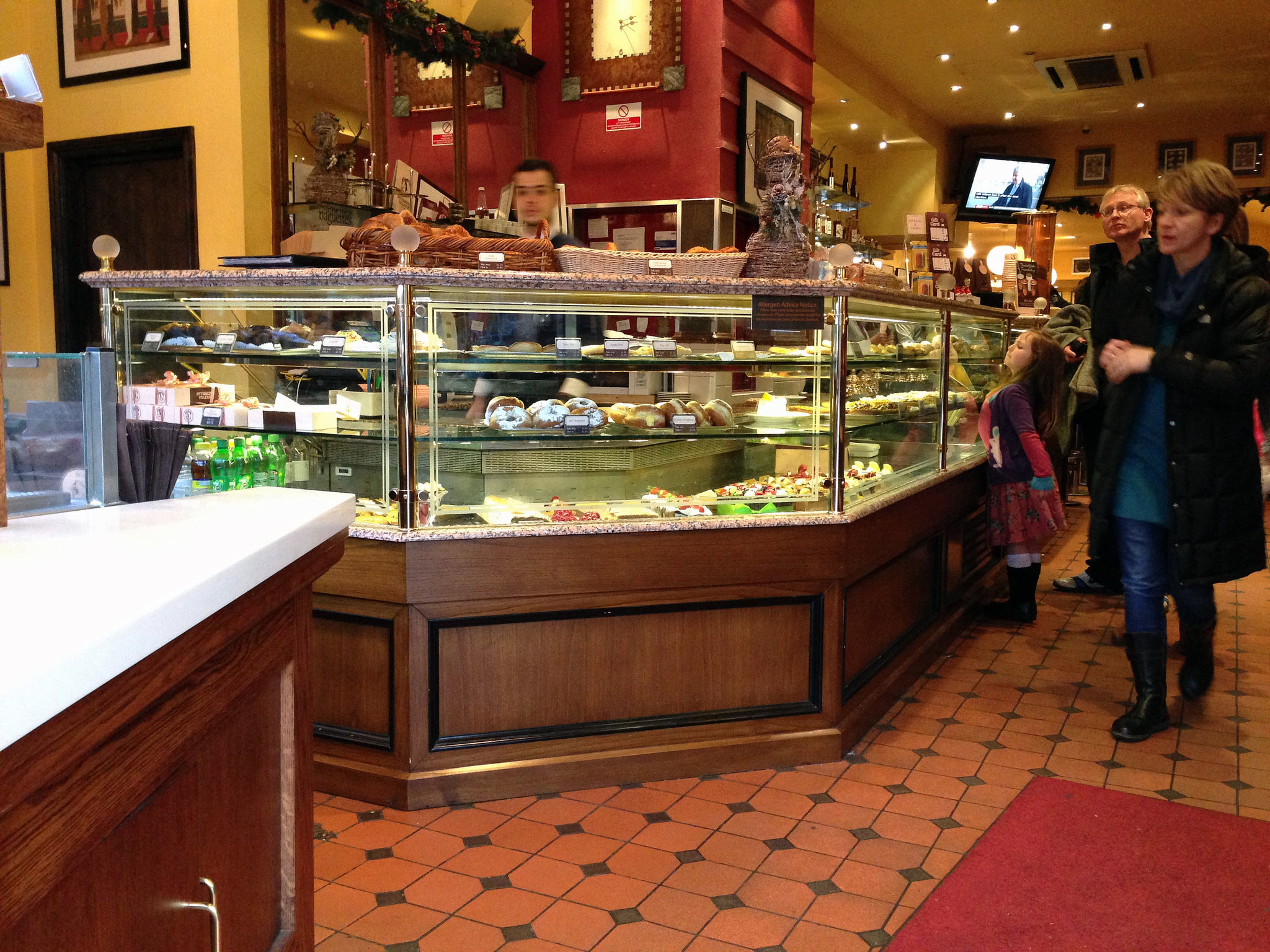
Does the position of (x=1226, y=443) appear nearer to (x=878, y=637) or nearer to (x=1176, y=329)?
(x=1176, y=329)

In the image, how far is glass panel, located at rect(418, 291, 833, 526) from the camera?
9.93 feet

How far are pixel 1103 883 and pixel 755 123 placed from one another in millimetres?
5412

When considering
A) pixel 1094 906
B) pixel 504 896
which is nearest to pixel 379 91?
pixel 504 896

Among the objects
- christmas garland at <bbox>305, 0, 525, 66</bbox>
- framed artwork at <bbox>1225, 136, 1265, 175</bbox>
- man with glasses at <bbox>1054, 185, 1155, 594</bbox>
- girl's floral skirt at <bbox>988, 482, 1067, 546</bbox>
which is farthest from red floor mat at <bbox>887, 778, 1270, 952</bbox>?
framed artwork at <bbox>1225, 136, 1265, 175</bbox>

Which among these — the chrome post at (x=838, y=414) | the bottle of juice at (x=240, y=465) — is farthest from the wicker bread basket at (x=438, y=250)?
the chrome post at (x=838, y=414)

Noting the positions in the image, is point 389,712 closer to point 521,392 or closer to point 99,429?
point 521,392

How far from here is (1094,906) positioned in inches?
97.8

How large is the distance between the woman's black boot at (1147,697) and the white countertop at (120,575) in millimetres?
2976

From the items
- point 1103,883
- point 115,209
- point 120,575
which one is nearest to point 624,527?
point 1103,883

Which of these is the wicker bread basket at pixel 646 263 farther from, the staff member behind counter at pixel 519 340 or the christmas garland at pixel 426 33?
the christmas garland at pixel 426 33

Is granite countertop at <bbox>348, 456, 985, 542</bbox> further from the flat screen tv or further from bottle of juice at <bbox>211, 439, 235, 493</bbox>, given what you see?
the flat screen tv

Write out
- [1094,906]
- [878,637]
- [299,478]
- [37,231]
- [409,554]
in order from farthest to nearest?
[37,231], [878,637], [299,478], [409,554], [1094,906]

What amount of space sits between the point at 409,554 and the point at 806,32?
6.18 m

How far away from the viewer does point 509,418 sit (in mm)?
3164
